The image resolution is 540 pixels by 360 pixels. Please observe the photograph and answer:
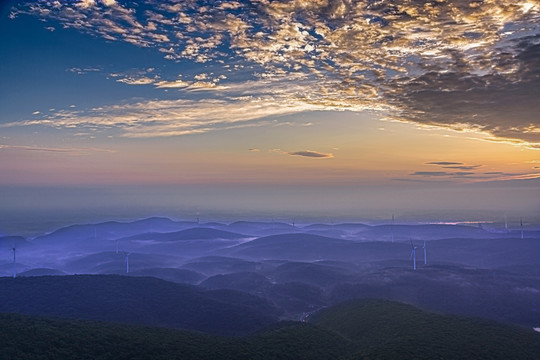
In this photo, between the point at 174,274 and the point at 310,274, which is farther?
the point at 174,274

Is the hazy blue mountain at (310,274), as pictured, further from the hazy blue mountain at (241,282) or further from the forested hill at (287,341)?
the forested hill at (287,341)

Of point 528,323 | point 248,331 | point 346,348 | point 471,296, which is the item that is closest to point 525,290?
point 471,296

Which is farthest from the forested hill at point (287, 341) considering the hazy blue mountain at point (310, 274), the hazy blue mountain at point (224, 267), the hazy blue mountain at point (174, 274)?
the hazy blue mountain at point (224, 267)

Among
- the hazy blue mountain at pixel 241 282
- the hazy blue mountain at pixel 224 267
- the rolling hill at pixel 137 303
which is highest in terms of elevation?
the rolling hill at pixel 137 303

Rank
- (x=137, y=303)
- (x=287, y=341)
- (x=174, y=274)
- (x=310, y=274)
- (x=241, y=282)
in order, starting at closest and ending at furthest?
(x=287, y=341) → (x=137, y=303) → (x=241, y=282) → (x=310, y=274) → (x=174, y=274)

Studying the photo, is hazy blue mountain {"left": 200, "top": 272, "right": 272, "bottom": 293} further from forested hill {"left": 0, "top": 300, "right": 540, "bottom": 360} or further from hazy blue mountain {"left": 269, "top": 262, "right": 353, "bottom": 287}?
forested hill {"left": 0, "top": 300, "right": 540, "bottom": 360}

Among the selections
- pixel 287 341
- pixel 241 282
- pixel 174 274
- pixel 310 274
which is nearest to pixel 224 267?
pixel 174 274

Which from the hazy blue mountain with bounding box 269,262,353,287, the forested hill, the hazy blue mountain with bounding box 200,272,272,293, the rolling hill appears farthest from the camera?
the hazy blue mountain with bounding box 269,262,353,287

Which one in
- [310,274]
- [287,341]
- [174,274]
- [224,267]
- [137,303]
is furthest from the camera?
[224,267]

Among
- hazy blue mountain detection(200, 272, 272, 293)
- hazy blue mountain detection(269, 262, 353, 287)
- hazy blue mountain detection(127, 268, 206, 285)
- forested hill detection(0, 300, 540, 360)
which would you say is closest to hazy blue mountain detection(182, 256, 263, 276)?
hazy blue mountain detection(127, 268, 206, 285)

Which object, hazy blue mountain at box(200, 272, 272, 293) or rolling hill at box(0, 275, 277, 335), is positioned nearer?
rolling hill at box(0, 275, 277, 335)

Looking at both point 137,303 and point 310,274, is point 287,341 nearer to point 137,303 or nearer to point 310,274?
point 137,303
